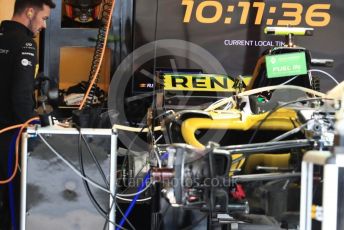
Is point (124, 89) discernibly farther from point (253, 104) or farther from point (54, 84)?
point (253, 104)

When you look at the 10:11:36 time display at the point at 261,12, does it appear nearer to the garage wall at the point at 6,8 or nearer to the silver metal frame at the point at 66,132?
the garage wall at the point at 6,8

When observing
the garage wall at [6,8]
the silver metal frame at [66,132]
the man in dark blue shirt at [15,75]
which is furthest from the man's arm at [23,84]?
the garage wall at [6,8]

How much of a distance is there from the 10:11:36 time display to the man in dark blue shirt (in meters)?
1.72

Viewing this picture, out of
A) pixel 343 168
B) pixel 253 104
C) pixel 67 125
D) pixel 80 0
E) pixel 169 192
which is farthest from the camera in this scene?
pixel 80 0

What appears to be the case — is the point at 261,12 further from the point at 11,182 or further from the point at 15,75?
the point at 11,182

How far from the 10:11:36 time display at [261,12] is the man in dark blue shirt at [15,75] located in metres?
1.72

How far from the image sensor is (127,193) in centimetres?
291

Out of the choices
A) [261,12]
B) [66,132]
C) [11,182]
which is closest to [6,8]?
[261,12]

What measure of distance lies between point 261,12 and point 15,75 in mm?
2493

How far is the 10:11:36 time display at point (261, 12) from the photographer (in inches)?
197

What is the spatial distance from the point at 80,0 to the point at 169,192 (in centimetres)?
324

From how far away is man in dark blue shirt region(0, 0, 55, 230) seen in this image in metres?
3.28

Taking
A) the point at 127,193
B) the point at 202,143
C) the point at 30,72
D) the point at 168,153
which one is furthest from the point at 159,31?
→ the point at 168,153

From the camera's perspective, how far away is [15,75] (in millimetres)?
3375
